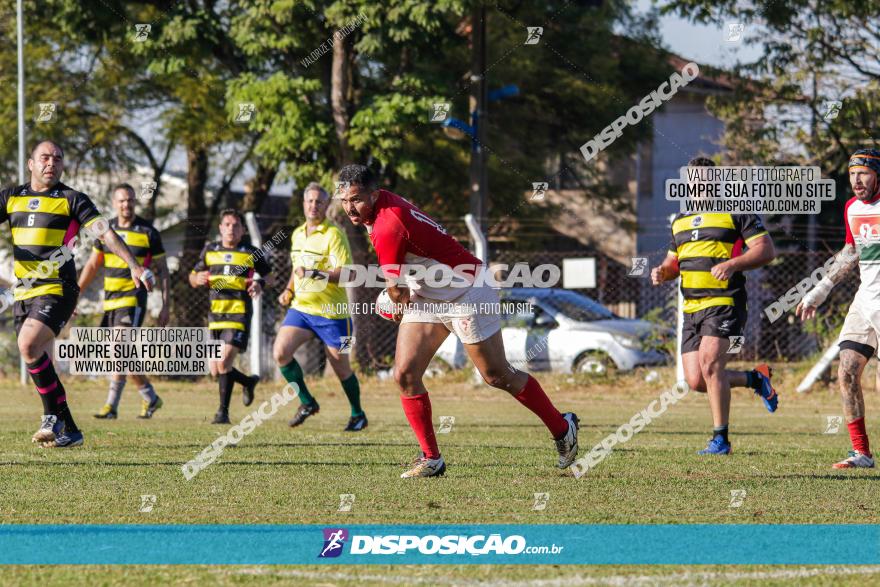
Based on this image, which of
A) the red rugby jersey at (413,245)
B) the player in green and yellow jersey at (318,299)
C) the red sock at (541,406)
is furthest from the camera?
the player in green and yellow jersey at (318,299)

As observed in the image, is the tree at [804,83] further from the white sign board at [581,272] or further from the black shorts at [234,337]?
the black shorts at [234,337]

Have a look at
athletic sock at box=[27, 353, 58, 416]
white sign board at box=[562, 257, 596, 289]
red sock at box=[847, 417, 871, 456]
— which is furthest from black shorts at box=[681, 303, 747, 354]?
white sign board at box=[562, 257, 596, 289]

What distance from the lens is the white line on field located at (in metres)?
4.73

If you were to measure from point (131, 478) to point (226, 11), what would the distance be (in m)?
17.5

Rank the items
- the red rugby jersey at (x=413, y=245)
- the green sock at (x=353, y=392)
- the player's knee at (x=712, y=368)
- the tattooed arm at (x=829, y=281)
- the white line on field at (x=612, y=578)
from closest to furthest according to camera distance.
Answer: the white line on field at (x=612, y=578), the red rugby jersey at (x=413, y=245), the tattooed arm at (x=829, y=281), the player's knee at (x=712, y=368), the green sock at (x=353, y=392)

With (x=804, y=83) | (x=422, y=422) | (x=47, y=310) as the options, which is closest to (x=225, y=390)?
(x=47, y=310)

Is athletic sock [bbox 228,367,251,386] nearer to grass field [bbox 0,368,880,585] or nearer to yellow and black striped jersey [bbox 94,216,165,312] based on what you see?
grass field [bbox 0,368,880,585]

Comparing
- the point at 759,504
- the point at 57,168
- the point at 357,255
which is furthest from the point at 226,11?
the point at 759,504

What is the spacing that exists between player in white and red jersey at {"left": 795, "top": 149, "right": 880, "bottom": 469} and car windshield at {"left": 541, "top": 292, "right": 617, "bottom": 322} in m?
10.8

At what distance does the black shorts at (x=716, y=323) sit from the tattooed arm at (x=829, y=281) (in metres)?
0.78

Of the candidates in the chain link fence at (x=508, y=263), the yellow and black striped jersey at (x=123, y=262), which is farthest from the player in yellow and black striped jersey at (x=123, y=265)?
the chain link fence at (x=508, y=263)

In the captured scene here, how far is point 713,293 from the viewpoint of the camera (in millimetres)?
9656

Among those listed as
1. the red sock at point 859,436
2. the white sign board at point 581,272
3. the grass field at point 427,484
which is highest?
the white sign board at point 581,272

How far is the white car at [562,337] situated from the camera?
727 inches
